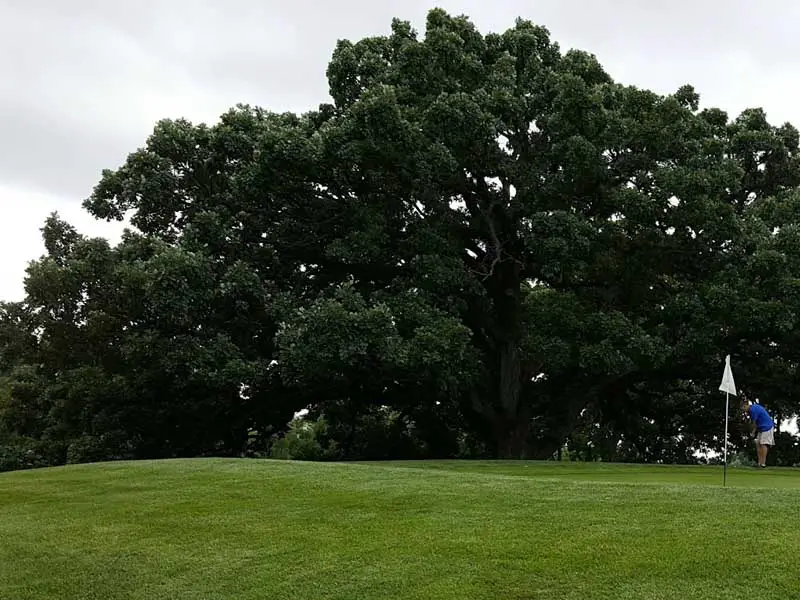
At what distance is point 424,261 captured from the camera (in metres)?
20.3

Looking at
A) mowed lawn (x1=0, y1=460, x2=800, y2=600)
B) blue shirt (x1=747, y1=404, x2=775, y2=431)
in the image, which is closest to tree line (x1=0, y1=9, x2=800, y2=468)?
Answer: blue shirt (x1=747, y1=404, x2=775, y2=431)

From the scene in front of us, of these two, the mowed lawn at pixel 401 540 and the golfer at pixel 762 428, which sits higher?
the golfer at pixel 762 428

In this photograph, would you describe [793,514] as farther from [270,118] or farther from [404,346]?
[270,118]

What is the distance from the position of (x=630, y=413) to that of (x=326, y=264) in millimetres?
14043

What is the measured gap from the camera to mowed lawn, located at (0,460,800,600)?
244 inches

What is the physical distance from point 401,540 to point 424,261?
13.2 m

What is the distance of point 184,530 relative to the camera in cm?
864

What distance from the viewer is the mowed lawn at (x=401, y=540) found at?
6195 millimetres

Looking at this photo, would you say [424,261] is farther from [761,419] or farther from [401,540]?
[401,540]

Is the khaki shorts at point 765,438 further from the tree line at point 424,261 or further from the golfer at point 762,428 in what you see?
the tree line at point 424,261

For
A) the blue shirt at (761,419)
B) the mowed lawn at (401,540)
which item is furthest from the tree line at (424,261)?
the mowed lawn at (401,540)

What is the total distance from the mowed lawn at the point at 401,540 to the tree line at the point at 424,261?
8279 mm

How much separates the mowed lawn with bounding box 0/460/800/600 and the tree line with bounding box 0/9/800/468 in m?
8.28

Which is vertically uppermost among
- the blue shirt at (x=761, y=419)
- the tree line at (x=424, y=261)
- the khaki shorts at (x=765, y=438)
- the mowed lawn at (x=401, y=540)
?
the tree line at (x=424, y=261)
